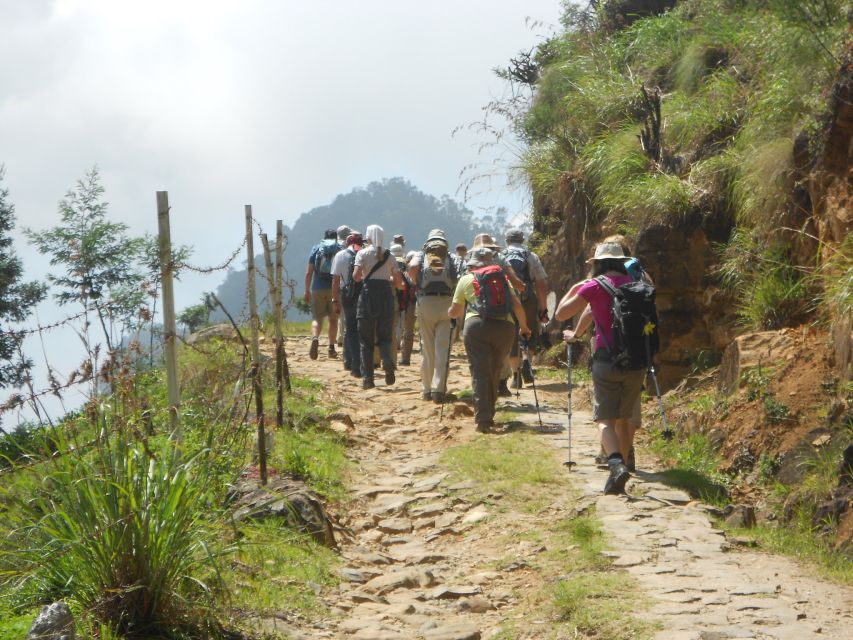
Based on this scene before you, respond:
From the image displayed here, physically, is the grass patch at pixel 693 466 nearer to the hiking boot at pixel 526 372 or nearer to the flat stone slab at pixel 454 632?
the flat stone slab at pixel 454 632

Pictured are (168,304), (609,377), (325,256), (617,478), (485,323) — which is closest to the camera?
(168,304)

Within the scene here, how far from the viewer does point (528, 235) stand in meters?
21.5

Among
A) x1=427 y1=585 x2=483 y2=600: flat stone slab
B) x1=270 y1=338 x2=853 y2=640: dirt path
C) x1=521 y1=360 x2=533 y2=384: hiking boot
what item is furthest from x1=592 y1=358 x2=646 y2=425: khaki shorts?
x1=521 y1=360 x2=533 y2=384: hiking boot

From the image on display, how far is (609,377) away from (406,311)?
878 centimetres

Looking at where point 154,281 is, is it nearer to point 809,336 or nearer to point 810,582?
point 810,582

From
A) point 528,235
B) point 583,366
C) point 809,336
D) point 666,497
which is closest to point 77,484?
point 666,497

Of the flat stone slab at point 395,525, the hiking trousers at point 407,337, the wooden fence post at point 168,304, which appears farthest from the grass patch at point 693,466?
the hiking trousers at point 407,337

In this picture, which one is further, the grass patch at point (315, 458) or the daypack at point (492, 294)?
the daypack at point (492, 294)

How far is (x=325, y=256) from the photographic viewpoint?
56.2 ft

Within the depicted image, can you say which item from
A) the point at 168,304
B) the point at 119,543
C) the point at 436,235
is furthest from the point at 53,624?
the point at 436,235

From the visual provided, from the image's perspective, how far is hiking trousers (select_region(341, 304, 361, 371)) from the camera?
15.3 meters

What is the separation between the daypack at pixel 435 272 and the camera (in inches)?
512

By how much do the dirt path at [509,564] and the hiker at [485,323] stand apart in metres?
0.46

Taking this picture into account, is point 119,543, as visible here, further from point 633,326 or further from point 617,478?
point 633,326
